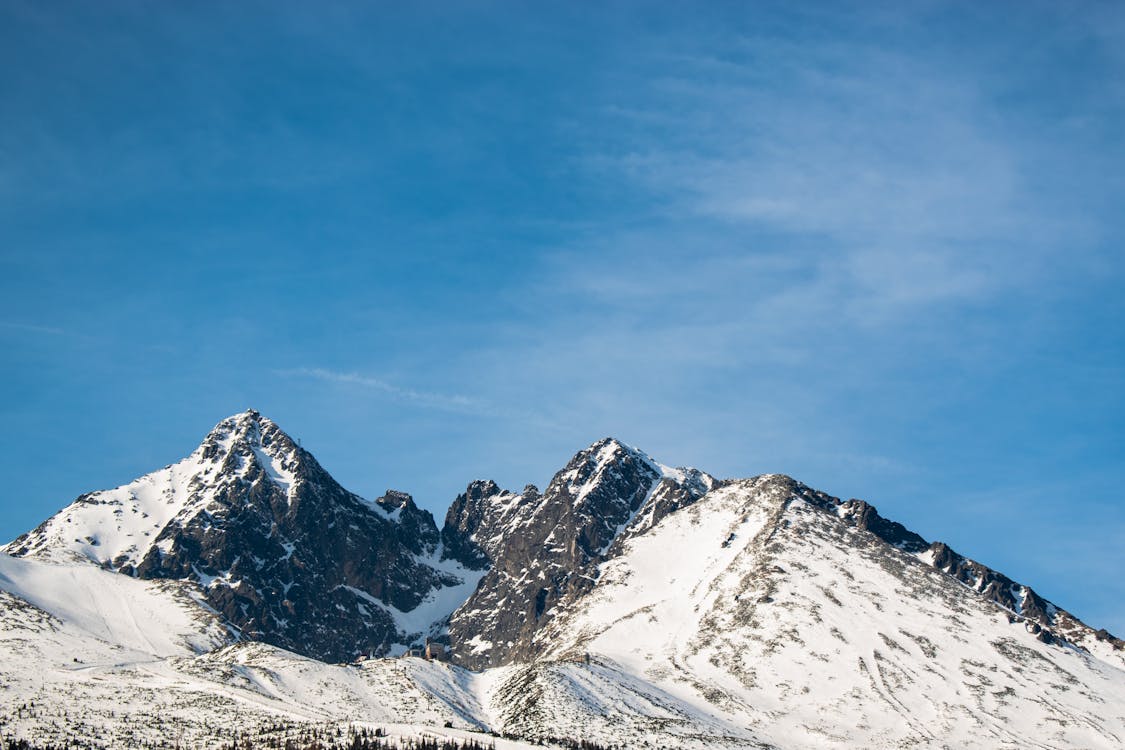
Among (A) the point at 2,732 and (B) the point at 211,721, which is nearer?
(A) the point at 2,732

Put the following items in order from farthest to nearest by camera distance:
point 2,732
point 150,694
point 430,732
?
point 150,694 → point 430,732 → point 2,732

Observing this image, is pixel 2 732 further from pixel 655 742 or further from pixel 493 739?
pixel 655 742

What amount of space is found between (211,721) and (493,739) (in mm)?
40774

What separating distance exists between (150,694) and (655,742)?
79705mm

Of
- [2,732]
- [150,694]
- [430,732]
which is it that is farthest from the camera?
[150,694]

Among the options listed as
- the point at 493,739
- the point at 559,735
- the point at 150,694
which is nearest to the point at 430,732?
the point at 493,739

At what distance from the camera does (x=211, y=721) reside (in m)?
181

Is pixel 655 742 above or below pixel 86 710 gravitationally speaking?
above

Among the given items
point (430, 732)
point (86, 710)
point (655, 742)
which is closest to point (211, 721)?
point (86, 710)

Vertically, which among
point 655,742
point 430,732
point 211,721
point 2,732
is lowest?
point 2,732

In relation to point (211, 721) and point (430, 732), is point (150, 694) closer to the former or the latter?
point (211, 721)

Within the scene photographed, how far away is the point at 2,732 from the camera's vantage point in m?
162

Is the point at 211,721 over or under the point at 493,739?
under

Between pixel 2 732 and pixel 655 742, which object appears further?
pixel 655 742
